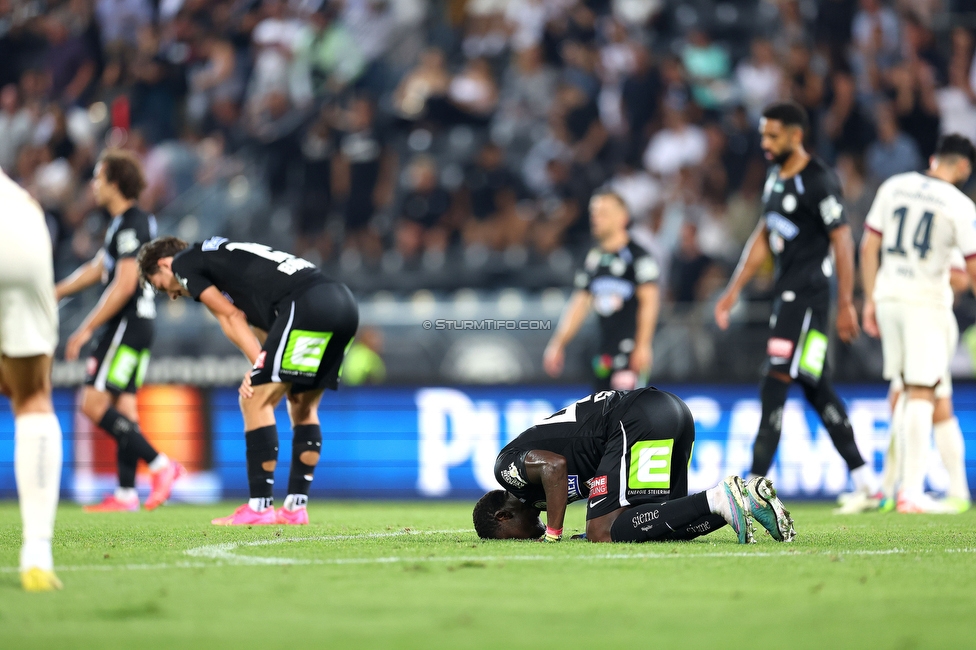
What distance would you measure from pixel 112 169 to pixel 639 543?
5594 mm

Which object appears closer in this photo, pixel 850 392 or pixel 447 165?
pixel 850 392

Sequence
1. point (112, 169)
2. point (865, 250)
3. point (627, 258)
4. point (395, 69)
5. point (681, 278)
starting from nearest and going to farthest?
point (865, 250) < point (112, 169) < point (627, 258) < point (681, 278) < point (395, 69)

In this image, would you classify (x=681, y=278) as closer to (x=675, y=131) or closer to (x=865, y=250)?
(x=675, y=131)

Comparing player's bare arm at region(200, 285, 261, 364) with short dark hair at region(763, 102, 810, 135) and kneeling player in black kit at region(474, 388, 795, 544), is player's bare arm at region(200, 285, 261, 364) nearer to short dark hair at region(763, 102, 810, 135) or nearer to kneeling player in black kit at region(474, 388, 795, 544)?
kneeling player in black kit at region(474, 388, 795, 544)

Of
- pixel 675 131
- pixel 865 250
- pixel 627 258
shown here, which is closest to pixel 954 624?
pixel 865 250

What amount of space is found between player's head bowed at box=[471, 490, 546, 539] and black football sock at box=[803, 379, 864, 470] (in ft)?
10.5

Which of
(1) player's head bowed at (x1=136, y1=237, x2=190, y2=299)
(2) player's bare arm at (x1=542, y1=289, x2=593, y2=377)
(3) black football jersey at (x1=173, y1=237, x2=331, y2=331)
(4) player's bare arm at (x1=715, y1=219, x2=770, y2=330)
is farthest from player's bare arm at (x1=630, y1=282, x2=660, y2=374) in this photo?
(1) player's head bowed at (x1=136, y1=237, x2=190, y2=299)

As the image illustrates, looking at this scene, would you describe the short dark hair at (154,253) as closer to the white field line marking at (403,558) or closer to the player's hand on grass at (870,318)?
the white field line marking at (403,558)

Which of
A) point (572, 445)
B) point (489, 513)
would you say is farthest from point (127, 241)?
point (572, 445)

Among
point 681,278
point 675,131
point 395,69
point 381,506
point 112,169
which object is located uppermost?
point 395,69

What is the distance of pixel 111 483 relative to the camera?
12281 mm

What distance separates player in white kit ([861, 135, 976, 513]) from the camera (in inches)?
328

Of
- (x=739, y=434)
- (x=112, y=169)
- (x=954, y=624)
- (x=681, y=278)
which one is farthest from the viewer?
(x=681, y=278)

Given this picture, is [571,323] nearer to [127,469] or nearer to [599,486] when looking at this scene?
[127,469]
